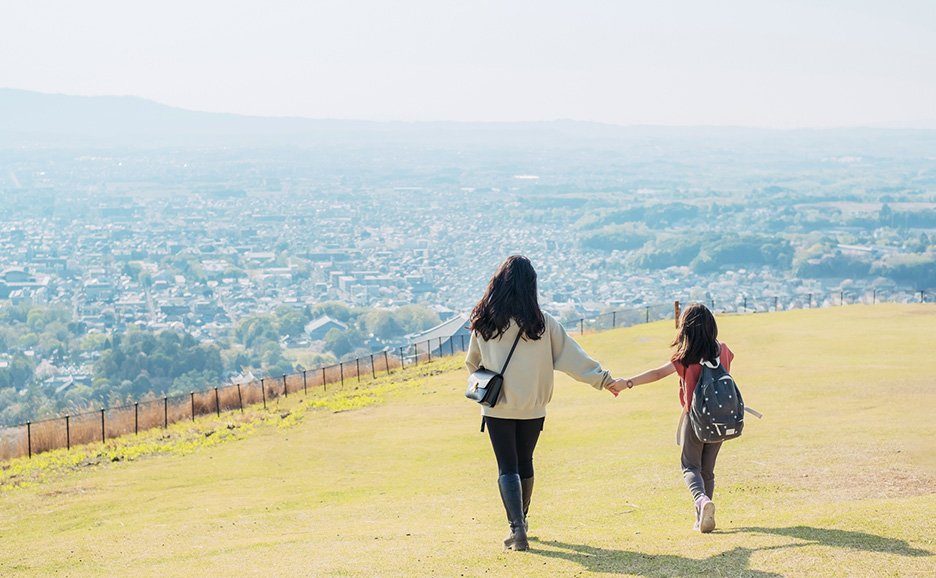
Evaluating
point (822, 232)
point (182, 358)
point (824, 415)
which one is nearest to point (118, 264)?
point (182, 358)

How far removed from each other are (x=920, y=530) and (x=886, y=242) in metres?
160

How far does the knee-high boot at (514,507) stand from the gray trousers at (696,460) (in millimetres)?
1186

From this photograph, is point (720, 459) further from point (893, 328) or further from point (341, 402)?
point (893, 328)

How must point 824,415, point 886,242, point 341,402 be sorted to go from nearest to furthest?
point 824,415
point 341,402
point 886,242

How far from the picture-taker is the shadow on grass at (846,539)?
4941mm

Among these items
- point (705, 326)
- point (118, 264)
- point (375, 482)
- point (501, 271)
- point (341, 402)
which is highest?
point (501, 271)

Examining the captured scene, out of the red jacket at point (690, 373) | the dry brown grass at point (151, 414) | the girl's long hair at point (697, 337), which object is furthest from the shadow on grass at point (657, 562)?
the dry brown grass at point (151, 414)

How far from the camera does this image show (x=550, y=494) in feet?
30.8

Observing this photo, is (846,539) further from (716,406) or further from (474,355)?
(474,355)

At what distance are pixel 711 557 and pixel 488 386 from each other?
165cm

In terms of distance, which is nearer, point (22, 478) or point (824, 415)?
point (824, 415)

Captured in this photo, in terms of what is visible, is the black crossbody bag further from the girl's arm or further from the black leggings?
the girl's arm

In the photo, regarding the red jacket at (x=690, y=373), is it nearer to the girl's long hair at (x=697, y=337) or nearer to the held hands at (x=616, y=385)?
the girl's long hair at (x=697, y=337)

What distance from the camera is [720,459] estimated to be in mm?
9828
